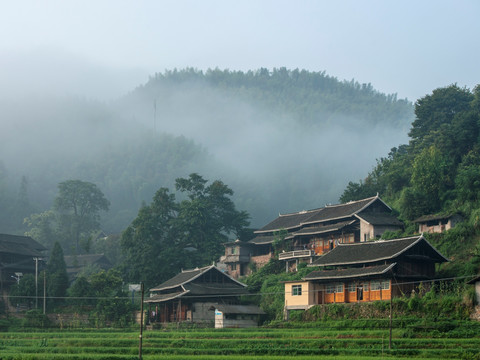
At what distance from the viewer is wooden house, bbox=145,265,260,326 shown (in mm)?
60844

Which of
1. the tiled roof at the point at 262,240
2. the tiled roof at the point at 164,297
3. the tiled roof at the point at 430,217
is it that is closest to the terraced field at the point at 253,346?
the tiled roof at the point at 164,297

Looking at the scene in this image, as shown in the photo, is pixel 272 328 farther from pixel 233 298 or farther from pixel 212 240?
pixel 212 240

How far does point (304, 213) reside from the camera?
2995 inches

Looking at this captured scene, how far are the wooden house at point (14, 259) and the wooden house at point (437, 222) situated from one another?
43860 mm

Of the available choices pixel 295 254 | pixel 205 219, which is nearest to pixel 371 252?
pixel 295 254

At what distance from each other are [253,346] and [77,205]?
82180 mm

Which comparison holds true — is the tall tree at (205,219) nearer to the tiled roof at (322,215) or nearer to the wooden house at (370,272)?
the tiled roof at (322,215)

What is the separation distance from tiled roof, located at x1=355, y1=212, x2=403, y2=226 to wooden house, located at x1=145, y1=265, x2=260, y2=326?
1312 cm

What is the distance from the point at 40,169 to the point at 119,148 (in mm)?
20768

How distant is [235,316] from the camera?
5750 centimetres

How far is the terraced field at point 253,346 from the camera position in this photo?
3628cm

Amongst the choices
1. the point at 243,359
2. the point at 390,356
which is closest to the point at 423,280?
the point at 390,356

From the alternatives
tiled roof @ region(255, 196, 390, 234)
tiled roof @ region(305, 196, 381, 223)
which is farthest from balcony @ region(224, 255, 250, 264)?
tiled roof @ region(305, 196, 381, 223)

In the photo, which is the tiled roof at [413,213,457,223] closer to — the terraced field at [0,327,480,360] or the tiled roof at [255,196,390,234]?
the tiled roof at [255,196,390,234]
